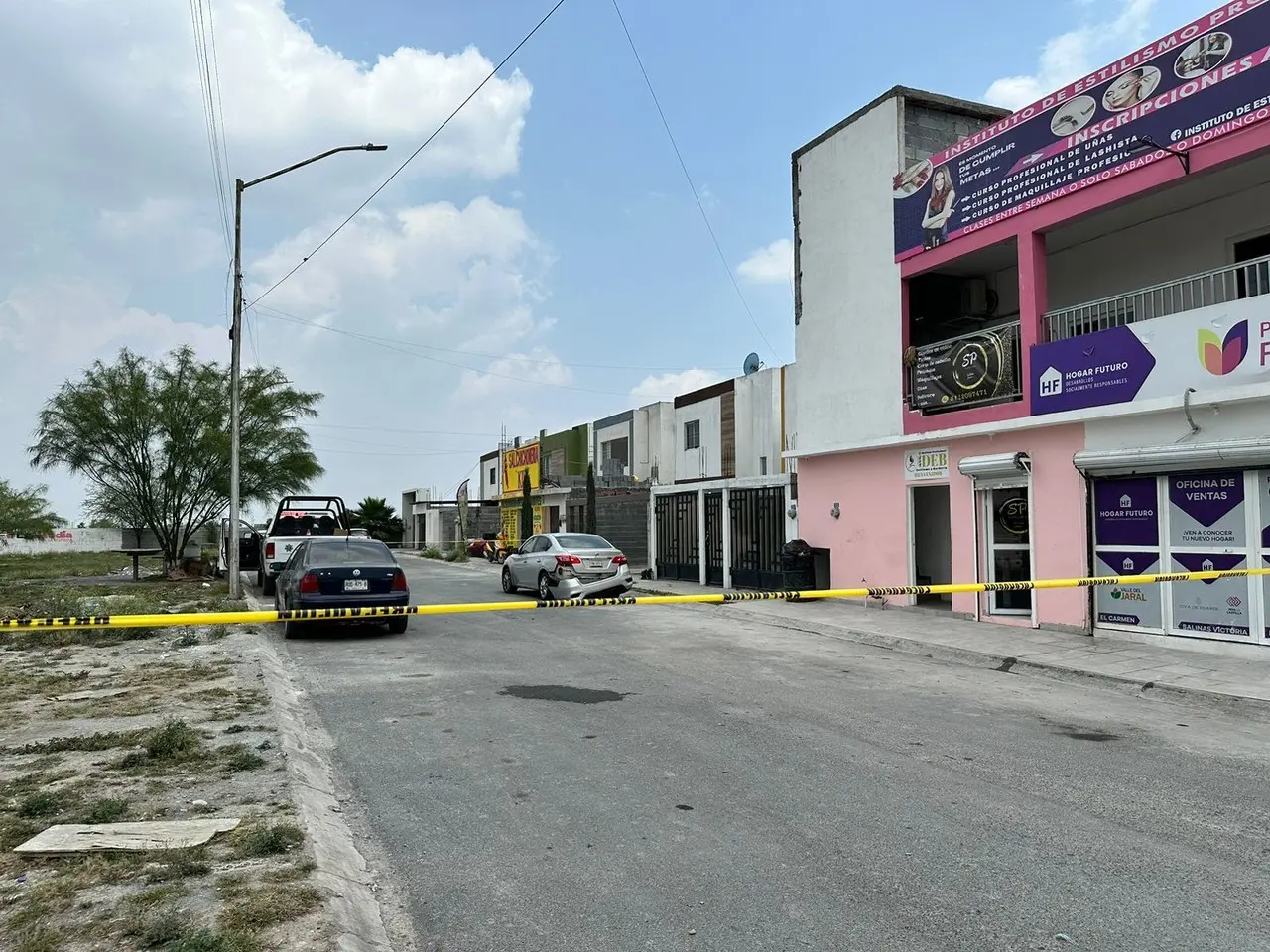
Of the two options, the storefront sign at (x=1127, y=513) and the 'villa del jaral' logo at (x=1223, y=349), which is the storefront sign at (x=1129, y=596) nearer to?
the storefront sign at (x=1127, y=513)

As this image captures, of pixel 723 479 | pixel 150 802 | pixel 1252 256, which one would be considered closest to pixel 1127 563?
pixel 1252 256

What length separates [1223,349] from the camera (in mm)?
11008

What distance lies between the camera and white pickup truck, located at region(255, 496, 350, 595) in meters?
18.9

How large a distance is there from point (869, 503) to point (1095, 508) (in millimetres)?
4845

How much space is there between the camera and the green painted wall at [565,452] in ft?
141

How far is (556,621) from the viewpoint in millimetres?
15148

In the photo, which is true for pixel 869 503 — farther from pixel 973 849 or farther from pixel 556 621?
pixel 973 849

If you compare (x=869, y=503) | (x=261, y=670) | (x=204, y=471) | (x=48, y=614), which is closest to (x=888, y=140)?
(x=869, y=503)

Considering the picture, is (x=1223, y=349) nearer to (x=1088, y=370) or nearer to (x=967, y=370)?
(x=1088, y=370)

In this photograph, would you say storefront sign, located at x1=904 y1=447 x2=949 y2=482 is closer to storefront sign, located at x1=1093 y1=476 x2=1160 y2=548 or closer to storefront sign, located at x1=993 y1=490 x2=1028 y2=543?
storefront sign, located at x1=993 y1=490 x2=1028 y2=543

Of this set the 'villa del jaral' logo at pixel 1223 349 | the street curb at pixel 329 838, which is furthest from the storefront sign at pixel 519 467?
the street curb at pixel 329 838

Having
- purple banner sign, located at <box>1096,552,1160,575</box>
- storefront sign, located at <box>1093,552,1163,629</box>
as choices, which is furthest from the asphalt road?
purple banner sign, located at <box>1096,552,1160,575</box>

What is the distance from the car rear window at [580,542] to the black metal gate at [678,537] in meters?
4.20

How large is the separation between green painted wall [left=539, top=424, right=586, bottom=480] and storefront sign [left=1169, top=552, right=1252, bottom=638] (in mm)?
31252
